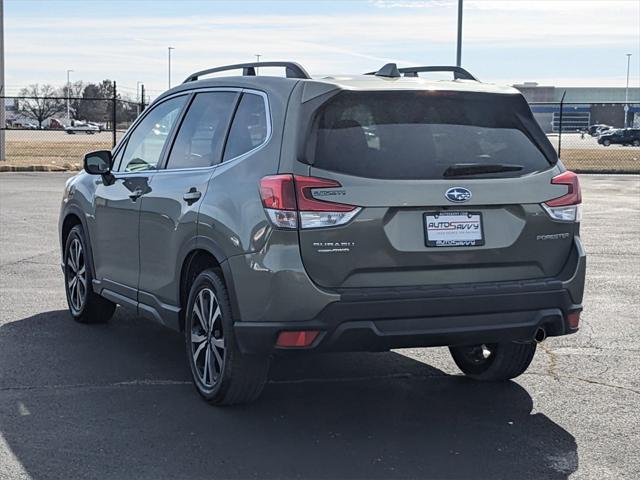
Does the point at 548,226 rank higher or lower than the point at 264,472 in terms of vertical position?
higher

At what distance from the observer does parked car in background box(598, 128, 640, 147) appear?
66000 mm

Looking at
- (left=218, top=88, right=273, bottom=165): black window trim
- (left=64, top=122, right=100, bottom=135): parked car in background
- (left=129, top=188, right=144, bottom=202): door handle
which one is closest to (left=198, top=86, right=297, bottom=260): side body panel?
(left=218, top=88, right=273, bottom=165): black window trim

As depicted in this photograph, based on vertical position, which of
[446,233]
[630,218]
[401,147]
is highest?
[401,147]

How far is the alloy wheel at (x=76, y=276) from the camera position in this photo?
26.0 ft

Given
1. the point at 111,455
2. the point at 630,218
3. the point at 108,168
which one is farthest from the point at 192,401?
the point at 630,218

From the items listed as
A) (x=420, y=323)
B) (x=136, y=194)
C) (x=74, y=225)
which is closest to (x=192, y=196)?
(x=136, y=194)

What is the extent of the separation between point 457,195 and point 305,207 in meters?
0.78

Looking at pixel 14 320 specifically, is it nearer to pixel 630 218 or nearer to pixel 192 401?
pixel 192 401

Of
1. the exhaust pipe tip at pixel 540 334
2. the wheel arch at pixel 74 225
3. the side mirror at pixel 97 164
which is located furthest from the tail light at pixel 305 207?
the wheel arch at pixel 74 225

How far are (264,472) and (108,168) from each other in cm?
329

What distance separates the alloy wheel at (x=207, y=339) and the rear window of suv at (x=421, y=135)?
43.2 inches

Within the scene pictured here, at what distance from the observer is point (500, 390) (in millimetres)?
6172

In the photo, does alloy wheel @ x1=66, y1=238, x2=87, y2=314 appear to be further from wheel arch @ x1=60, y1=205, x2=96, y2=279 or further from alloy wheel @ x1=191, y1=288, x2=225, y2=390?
alloy wheel @ x1=191, y1=288, x2=225, y2=390

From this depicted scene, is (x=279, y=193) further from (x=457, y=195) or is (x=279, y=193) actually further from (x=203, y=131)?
(x=203, y=131)
